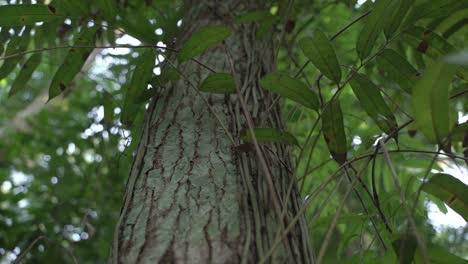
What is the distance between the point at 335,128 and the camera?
0.85 metres

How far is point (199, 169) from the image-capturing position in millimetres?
833

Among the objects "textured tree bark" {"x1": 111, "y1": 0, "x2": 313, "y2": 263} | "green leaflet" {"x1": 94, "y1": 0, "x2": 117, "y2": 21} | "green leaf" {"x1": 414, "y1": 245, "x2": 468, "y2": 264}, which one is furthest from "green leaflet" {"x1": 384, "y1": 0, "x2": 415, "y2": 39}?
"green leaflet" {"x1": 94, "y1": 0, "x2": 117, "y2": 21}

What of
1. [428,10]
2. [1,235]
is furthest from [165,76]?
[1,235]

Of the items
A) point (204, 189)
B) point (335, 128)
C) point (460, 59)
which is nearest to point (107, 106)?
point (204, 189)

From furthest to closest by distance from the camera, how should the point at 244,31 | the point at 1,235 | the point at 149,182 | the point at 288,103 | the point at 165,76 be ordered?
the point at 1,235 < the point at 288,103 < the point at 244,31 < the point at 165,76 < the point at 149,182

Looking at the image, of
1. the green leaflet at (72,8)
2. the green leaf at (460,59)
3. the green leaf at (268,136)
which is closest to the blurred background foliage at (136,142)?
the green leaflet at (72,8)

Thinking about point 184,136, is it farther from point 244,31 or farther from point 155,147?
point 244,31

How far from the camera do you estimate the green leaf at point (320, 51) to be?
86cm

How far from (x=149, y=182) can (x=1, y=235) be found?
1.64 meters

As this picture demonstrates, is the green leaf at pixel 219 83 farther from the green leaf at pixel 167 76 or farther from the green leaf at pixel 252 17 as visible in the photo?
the green leaf at pixel 252 17

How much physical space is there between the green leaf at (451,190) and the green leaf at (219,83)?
436 millimetres

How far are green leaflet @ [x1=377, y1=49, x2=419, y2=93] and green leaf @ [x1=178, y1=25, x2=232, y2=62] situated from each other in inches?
14.8

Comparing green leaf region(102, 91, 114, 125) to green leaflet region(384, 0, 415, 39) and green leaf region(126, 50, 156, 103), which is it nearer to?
green leaf region(126, 50, 156, 103)

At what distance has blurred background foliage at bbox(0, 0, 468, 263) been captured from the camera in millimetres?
1077
